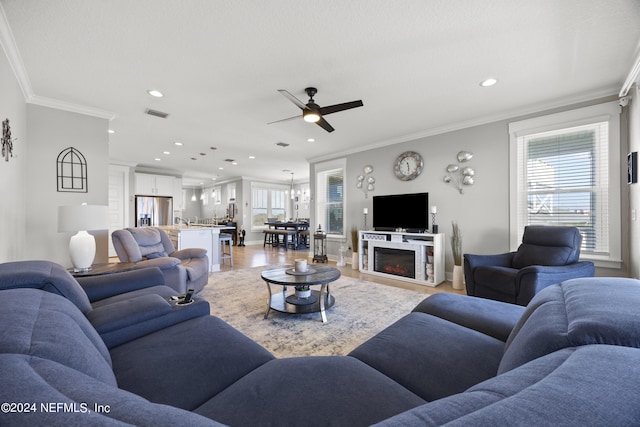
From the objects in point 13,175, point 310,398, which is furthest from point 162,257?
point 310,398

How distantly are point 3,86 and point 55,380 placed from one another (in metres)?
3.29

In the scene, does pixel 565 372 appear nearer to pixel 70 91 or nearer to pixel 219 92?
pixel 219 92

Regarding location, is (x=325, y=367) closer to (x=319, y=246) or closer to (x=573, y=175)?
(x=573, y=175)

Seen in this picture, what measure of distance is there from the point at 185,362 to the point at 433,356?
110 cm

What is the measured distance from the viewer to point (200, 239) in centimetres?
497

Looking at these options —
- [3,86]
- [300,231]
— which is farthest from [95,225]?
[300,231]

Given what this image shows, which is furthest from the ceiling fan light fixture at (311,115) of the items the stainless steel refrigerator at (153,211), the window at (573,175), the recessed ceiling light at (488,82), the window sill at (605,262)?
the stainless steel refrigerator at (153,211)

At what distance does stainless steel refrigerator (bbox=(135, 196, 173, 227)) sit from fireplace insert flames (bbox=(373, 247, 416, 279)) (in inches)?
267

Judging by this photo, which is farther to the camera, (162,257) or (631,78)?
(162,257)

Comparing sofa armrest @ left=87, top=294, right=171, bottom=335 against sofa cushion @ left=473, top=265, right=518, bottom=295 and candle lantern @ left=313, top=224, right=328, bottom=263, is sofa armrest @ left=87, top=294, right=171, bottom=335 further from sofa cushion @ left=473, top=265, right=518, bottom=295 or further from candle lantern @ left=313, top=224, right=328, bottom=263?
candle lantern @ left=313, top=224, right=328, bottom=263

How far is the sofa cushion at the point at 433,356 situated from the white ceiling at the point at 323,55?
2201 millimetres

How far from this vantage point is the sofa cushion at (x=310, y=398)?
32.9 inches

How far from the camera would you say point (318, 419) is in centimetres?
83

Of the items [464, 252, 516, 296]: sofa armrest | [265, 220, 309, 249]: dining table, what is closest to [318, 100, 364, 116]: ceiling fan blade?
[464, 252, 516, 296]: sofa armrest
